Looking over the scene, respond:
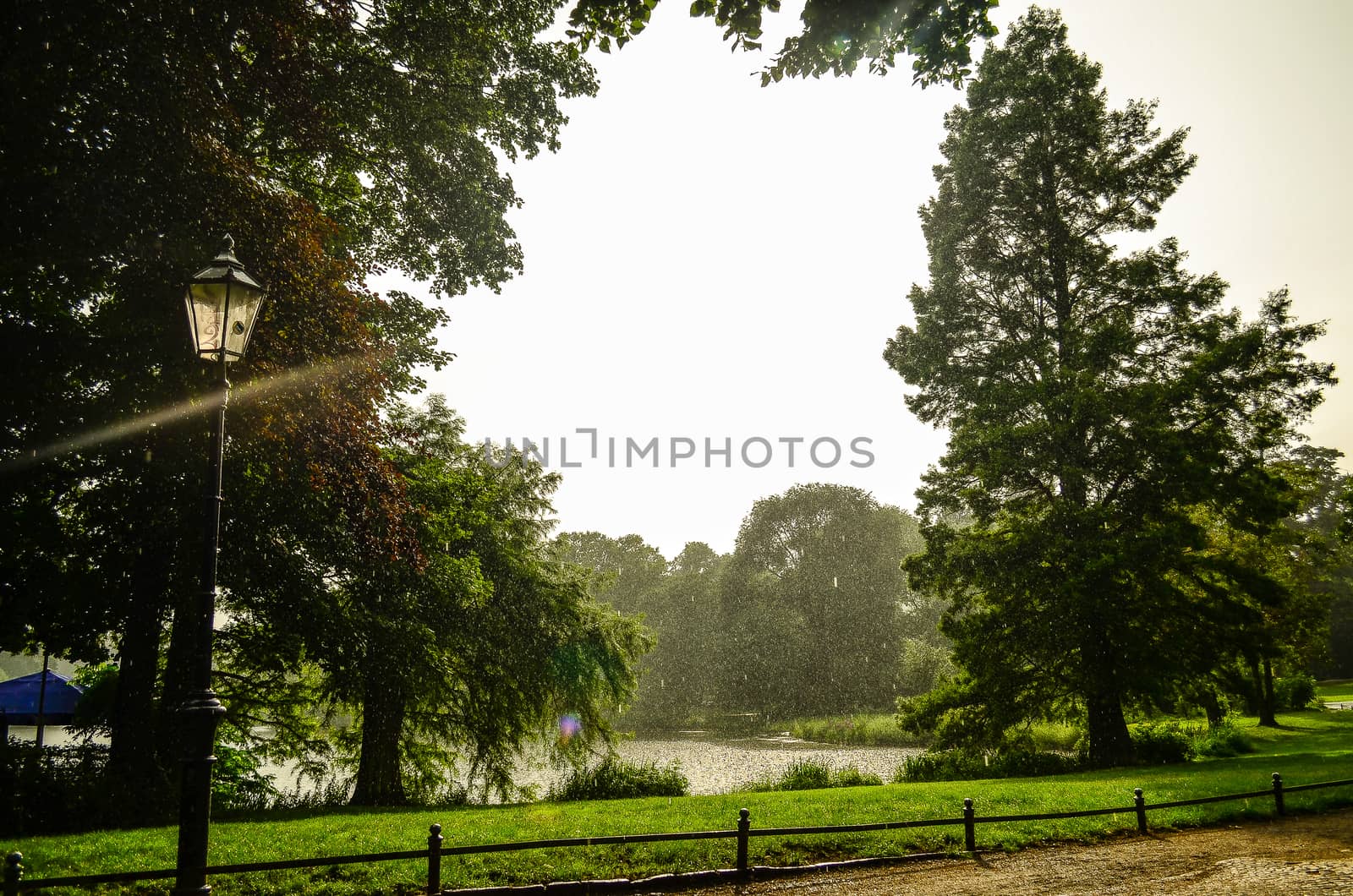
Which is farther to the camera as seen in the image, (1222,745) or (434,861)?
(1222,745)

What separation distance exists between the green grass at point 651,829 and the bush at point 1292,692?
82.8 ft

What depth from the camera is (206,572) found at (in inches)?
255

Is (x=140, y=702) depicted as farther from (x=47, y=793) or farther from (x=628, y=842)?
(x=628, y=842)

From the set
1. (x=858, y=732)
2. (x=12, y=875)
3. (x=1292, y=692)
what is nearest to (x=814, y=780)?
(x=12, y=875)

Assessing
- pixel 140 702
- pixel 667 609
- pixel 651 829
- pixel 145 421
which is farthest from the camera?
pixel 667 609

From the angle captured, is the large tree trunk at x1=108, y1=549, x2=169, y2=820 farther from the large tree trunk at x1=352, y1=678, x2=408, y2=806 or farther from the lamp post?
the lamp post

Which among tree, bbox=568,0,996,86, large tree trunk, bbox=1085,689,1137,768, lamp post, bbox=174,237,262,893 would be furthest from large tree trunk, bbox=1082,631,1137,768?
lamp post, bbox=174,237,262,893

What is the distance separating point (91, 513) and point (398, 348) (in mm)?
6411

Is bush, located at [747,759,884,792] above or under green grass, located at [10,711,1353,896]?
under

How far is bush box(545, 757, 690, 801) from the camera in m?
17.7

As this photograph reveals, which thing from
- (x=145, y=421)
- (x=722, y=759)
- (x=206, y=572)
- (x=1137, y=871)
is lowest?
(x=722, y=759)

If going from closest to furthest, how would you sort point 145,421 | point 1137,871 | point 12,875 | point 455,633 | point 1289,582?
point 12,875, point 1137,871, point 145,421, point 455,633, point 1289,582

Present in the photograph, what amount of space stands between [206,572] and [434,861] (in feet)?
13.9

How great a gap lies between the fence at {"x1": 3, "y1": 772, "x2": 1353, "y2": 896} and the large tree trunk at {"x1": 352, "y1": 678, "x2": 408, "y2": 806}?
1010 cm
